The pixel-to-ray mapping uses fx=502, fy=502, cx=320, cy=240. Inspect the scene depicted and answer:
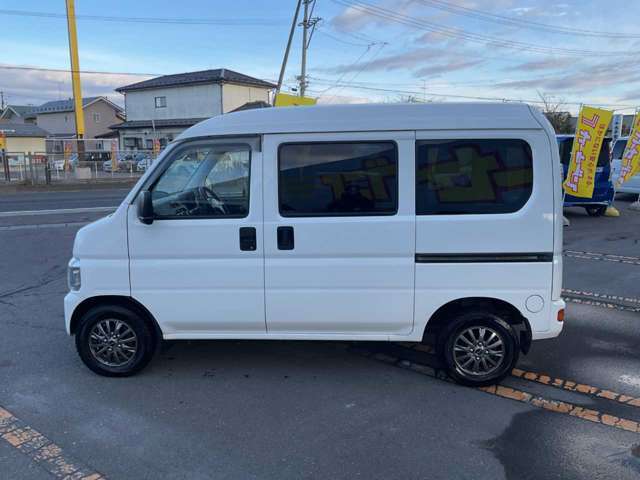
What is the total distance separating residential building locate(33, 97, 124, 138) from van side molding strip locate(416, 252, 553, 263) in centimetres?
6039

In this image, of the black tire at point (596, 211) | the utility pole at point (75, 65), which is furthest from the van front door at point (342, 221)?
the utility pole at point (75, 65)

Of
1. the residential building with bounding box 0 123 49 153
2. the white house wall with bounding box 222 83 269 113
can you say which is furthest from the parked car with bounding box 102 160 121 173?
the residential building with bounding box 0 123 49 153

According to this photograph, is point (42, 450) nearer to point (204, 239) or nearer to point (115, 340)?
point (115, 340)

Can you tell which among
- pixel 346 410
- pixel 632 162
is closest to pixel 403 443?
pixel 346 410

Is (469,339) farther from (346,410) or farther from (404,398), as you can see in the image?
(346,410)

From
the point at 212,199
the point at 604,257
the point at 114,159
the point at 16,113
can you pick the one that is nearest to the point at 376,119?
the point at 212,199

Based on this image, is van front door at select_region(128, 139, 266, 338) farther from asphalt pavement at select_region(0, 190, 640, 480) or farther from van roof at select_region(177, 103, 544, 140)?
asphalt pavement at select_region(0, 190, 640, 480)

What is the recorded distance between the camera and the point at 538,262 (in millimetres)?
3697

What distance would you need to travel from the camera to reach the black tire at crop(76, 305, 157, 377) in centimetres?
403

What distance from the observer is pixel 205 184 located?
3.91 meters

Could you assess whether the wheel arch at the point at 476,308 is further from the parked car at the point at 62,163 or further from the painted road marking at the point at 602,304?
the parked car at the point at 62,163

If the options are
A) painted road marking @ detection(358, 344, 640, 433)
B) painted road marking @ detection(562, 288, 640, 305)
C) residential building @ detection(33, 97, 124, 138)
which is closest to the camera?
painted road marking @ detection(358, 344, 640, 433)

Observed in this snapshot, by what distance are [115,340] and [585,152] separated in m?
11.3

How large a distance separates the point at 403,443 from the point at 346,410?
1.82ft
